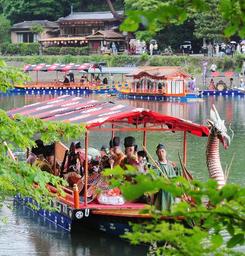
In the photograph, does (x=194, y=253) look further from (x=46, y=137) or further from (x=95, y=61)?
(x=95, y=61)

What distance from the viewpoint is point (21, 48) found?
2566 inches

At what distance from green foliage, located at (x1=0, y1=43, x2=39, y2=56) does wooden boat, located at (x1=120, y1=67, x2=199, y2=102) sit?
19950 millimetres

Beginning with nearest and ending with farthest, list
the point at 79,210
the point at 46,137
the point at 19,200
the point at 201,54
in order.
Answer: the point at 46,137, the point at 79,210, the point at 19,200, the point at 201,54

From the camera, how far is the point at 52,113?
45.2 ft

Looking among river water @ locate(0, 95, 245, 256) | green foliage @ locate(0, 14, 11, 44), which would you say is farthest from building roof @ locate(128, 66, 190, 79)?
green foliage @ locate(0, 14, 11, 44)

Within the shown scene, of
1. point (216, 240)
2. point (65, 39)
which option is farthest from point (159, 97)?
point (216, 240)

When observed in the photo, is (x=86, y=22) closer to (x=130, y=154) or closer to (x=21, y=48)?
(x=21, y=48)

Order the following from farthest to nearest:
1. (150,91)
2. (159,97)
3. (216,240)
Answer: (150,91)
(159,97)
(216,240)

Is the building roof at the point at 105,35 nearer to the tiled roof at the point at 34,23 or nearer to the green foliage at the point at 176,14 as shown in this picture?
the tiled roof at the point at 34,23

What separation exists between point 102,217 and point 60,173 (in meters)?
1.98

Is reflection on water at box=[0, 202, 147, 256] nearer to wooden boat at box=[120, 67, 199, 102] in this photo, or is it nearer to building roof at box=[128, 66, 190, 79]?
wooden boat at box=[120, 67, 199, 102]

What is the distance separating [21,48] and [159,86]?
23.2m

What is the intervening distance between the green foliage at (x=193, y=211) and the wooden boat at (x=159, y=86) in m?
39.8

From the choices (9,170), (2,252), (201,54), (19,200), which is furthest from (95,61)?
(9,170)
